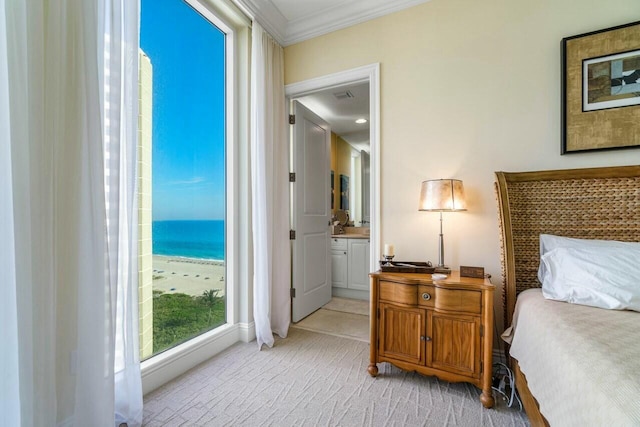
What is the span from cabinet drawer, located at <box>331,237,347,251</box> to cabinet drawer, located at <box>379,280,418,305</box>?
2.16 m

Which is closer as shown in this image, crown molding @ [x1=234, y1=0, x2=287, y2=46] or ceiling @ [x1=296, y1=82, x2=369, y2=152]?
crown molding @ [x1=234, y1=0, x2=287, y2=46]

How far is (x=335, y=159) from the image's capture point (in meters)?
5.03

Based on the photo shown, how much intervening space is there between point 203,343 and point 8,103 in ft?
6.11

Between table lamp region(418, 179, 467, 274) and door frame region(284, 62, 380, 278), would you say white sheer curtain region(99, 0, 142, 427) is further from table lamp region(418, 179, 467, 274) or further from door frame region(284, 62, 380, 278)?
table lamp region(418, 179, 467, 274)

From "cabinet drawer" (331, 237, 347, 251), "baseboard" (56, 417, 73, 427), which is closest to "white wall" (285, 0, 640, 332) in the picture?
"cabinet drawer" (331, 237, 347, 251)

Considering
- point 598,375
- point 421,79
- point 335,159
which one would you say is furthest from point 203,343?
point 335,159

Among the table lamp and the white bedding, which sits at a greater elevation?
the table lamp

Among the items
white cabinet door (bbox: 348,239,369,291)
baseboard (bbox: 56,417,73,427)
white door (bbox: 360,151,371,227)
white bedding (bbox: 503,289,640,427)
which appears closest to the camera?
white bedding (bbox: 503,289,640,427)

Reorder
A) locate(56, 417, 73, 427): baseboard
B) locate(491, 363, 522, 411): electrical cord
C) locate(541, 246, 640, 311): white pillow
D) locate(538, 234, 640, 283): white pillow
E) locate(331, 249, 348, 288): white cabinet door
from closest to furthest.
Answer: locate(56, 417, 73, 427): baseboard < locate(541, 246, 640, 311): white pillow < locate(538, 234, 640, 283): white pillow < locate(491, 363, 522, 411): electrical cord < locate(331, 249, 348, 288): white cabinet door

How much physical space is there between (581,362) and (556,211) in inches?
51.4

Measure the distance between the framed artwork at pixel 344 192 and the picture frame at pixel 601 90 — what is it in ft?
11.6

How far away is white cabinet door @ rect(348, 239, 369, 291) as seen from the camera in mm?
3914

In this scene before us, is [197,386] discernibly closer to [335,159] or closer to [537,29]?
[537,29]

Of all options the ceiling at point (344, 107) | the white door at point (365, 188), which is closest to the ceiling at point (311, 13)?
the ceiling at point (344, 107)
